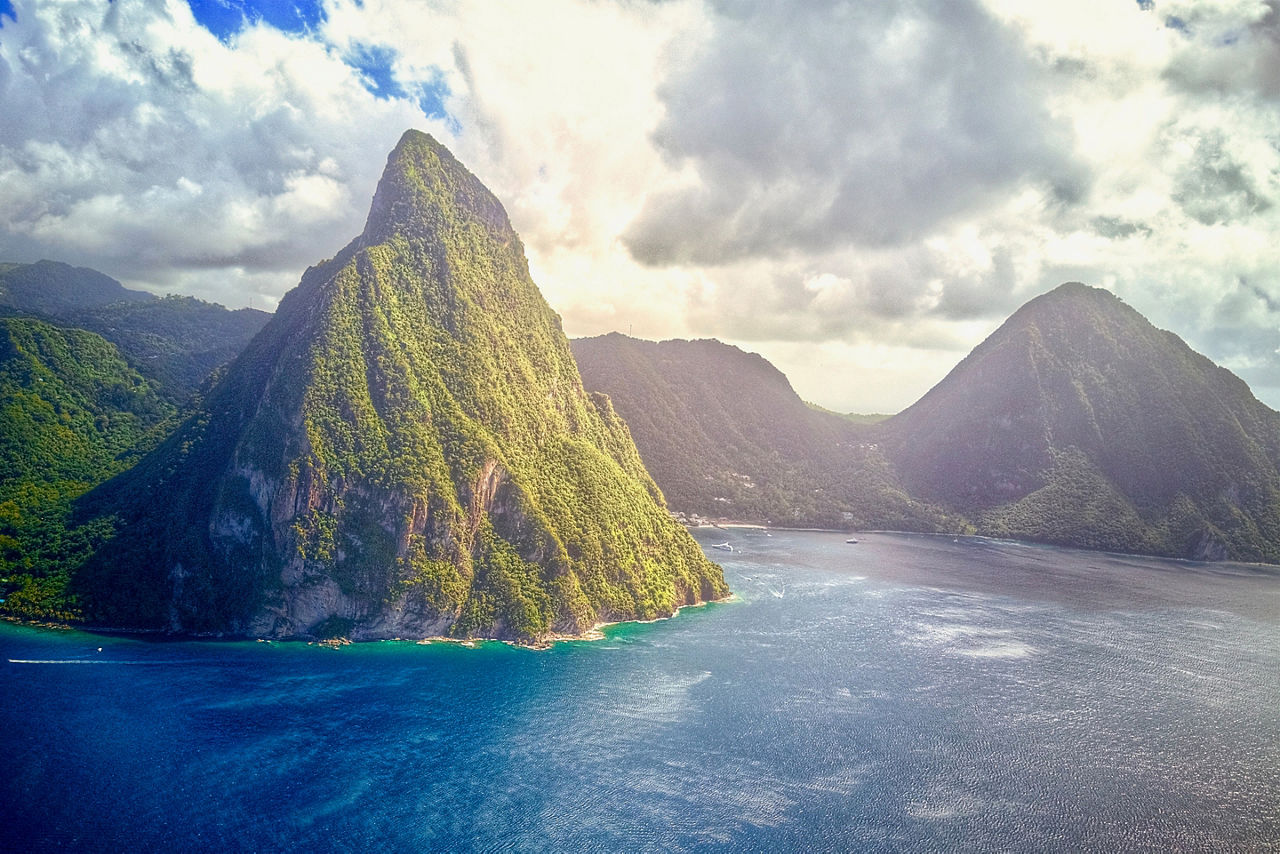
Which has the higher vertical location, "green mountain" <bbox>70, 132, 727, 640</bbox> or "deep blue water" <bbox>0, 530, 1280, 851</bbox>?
"green mountain" <bbox>70, 132, 727, 640</bbox>

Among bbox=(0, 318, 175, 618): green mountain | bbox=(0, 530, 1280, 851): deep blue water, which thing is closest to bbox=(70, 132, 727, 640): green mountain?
bbox=(0, 318, 175, 618): green mountain

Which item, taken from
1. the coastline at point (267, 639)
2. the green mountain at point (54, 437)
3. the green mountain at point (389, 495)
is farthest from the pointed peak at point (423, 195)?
the coastline at point (267, 639)

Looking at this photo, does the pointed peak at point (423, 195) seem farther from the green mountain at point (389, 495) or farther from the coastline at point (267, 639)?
the coastline at point (267, 639)

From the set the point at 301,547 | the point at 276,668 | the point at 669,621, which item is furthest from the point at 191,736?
the point at 669,621

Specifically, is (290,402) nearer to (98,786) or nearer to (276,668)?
(276,668)

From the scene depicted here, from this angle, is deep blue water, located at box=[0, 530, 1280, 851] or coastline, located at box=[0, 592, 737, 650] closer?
deep blue water, located at box=[0, 530, 1280, 851]

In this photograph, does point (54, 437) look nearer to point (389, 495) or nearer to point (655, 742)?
point (389, 495)

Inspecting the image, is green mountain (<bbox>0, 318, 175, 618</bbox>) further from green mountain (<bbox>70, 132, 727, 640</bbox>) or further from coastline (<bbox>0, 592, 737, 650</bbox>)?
green mountain (<bbox>70, 132, 727, 640</bbox>)
